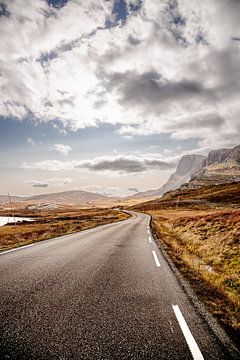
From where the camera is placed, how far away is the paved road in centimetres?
416

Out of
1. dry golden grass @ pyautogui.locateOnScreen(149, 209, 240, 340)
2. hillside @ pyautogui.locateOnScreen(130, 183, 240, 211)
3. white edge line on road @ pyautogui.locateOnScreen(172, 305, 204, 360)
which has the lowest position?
hillside @ pyautogui.locateOnScreen(130, 183, 240, 211)

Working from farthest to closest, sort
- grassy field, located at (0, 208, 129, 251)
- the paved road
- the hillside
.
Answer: the hillside → grassy field, located at (0, 208, 129, 251) → the paved road

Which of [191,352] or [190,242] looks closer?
[191,352]

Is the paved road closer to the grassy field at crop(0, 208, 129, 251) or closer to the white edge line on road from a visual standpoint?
the white edge line on road

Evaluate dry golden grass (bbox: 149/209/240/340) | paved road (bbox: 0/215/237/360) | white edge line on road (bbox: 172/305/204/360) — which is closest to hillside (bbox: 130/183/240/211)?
Result: dry golden grass (bbox: 149/209/240/340)

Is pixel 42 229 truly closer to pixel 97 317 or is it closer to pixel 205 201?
pixel 97 317

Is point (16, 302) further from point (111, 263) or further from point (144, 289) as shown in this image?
point (111, 263)

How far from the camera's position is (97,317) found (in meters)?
5.35

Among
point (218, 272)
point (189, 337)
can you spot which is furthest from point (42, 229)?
point (189, 337)

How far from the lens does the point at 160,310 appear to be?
19.6 feet

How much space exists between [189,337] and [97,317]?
180 cm

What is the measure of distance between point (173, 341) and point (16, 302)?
3.47 meters

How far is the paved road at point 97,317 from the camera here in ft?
13.6

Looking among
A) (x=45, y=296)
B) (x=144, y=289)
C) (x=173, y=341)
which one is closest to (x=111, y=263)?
(x=144, y=289)
